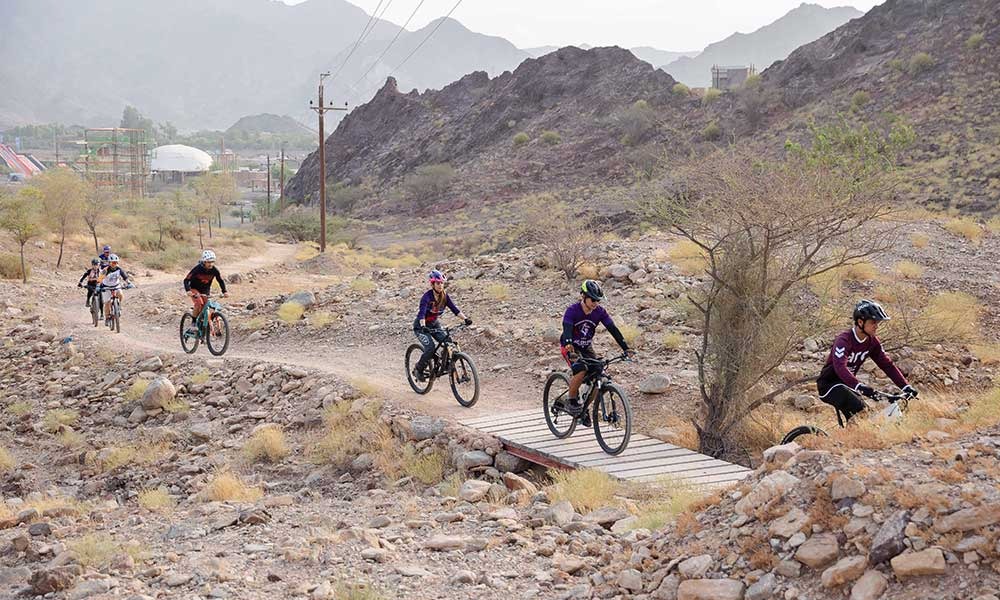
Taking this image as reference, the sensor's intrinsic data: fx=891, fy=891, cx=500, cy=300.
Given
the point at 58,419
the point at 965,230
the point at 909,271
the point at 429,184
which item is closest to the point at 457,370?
the point at 58,419

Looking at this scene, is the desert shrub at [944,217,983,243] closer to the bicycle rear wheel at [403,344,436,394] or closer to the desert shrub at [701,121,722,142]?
the bicycle rear wheel at [403,344,436,394]

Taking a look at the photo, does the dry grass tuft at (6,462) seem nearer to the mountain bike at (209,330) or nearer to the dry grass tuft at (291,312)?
the mountain bike at (209,330)

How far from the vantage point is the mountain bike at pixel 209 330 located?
52.2 feet

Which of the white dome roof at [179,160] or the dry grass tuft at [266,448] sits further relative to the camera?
the white dome roof at [179,160]

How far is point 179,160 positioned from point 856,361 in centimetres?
16977

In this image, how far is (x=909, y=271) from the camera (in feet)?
61.2

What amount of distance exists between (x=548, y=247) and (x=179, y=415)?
945 centimetres

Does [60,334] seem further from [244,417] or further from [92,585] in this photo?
[92,585]

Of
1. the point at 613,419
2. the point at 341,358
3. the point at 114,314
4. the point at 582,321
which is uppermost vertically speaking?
the point at 114,314

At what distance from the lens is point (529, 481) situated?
956cm

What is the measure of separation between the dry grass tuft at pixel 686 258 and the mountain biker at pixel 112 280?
38.0 ft

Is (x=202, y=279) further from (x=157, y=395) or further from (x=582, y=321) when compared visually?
(x=582, y=321)

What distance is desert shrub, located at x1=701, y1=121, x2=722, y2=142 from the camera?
6084 cm

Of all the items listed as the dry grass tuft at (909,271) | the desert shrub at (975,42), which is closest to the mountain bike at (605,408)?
the dry grass tuft at (909,271)
